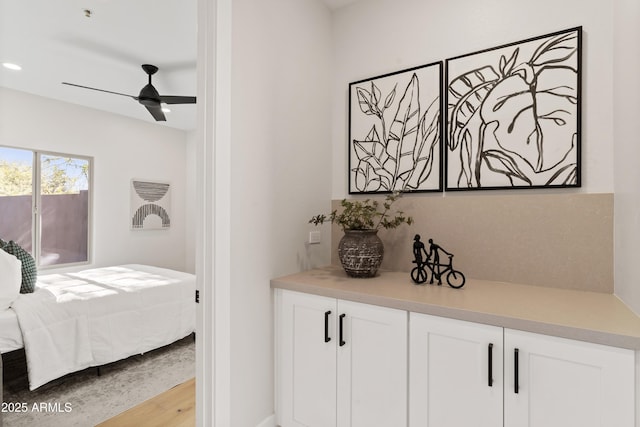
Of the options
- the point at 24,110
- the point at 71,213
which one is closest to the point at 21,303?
the point at 71,213

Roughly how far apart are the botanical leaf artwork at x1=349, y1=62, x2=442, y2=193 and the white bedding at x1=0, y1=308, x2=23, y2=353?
8.01 feet

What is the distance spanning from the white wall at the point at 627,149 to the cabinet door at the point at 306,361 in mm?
1178

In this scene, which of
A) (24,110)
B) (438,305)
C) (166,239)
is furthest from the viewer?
(166,239)

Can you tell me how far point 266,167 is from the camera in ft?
5.76

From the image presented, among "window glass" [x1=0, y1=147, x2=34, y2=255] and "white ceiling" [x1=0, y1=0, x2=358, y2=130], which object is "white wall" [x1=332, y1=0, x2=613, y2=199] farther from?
"window glass" [x1=0, y1=147, x2=34, y2=255]

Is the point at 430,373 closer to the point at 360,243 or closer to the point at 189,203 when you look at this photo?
the point at 360,243

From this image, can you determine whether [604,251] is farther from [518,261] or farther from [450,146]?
[450,146]

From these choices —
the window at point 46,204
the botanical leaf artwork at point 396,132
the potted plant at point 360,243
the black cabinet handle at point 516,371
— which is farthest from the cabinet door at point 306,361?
the window at point 46,204

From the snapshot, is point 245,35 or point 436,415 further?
point 245,35

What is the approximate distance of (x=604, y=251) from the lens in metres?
1.50

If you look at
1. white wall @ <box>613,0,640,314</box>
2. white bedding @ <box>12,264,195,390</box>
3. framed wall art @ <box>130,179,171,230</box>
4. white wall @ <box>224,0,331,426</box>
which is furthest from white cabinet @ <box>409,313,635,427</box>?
framed wall art @ <box>130,179,171,230</box>

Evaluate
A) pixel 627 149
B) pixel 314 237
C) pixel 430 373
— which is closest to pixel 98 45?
pixel 314 237

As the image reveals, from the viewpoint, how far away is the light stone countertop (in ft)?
3.48

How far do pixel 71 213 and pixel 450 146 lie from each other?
4748mm
